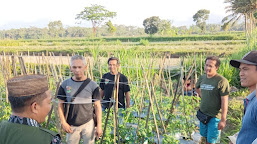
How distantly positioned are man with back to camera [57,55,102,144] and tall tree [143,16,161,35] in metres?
47.0

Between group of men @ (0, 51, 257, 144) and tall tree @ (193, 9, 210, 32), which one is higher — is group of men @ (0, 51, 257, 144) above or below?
below

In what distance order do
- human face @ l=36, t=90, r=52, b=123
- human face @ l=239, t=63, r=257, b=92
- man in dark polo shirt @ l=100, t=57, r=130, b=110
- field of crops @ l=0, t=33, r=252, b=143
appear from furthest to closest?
man in dark polo shirt @ l=100, t=57, r=130, b=110 → field of crops @ l=0, t=33, r=252, b=143 → human face @ l=239, t=63, r=257, b=92 → human face @ l=36, t=90, r=52, b=123

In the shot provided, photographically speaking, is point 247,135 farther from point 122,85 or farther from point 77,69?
point 122,85

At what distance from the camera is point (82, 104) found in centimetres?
218

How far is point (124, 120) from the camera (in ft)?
8.82

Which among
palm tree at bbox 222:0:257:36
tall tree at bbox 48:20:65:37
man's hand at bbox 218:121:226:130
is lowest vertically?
man's hand at bbox 218:121:226:130

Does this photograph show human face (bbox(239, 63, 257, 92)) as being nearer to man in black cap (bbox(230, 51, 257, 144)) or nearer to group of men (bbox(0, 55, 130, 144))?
man in black cap (bbox(230, 51, 257, 144))

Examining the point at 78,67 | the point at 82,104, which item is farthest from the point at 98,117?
the point at 78,67

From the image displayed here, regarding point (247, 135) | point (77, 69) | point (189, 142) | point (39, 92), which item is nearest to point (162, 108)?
point (189, 142)

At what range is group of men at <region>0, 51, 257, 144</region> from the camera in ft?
3.20

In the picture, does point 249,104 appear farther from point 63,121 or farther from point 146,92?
point 146,92

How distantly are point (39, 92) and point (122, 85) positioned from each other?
1980 millimetres

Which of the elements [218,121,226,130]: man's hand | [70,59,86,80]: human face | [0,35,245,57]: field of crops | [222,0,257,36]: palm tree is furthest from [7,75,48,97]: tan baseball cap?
[222,0,257,36]: palm tree

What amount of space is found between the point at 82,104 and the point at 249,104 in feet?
4.93
